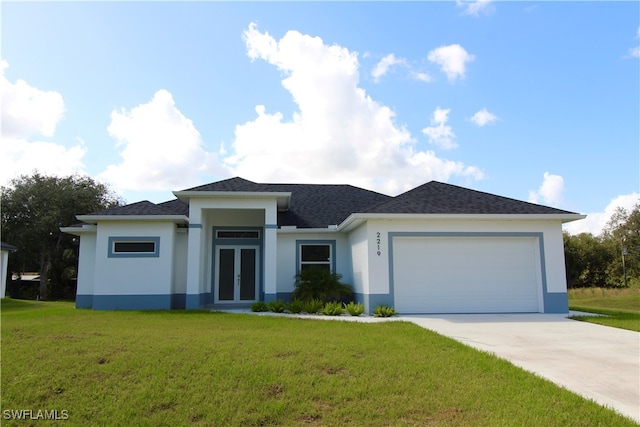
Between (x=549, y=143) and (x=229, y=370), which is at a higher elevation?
(x=549, y=143)

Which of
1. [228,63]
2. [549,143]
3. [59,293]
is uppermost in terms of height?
[228,63]

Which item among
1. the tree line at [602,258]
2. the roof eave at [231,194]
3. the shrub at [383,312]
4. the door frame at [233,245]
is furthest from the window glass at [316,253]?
the tree line at [602,258]

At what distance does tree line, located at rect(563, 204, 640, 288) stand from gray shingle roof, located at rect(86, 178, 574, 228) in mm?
26133

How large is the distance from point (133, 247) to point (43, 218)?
59.5 ft

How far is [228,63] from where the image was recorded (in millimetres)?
12914

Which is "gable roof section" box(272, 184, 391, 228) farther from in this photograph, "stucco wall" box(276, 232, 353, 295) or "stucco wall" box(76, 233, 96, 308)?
"stucco wall" box(76, 233, 96, 308)

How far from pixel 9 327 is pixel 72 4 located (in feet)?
25.5

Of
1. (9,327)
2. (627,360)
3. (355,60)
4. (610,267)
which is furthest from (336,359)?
(610,267)

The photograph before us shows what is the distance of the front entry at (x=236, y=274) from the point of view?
1692 centimetres

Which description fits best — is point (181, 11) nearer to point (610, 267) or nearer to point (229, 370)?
point (229, 370)

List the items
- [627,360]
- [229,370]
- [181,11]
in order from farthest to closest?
[181,11], [627,360], [229,370]

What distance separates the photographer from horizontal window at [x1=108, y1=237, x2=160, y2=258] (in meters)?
15.0

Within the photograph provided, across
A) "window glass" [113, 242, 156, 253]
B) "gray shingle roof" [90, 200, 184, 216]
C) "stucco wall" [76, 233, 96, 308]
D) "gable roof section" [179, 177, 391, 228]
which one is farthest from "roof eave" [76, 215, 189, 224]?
"stucco wall" [76, 233, 96, 308]

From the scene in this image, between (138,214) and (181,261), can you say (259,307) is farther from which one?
(138,214)
